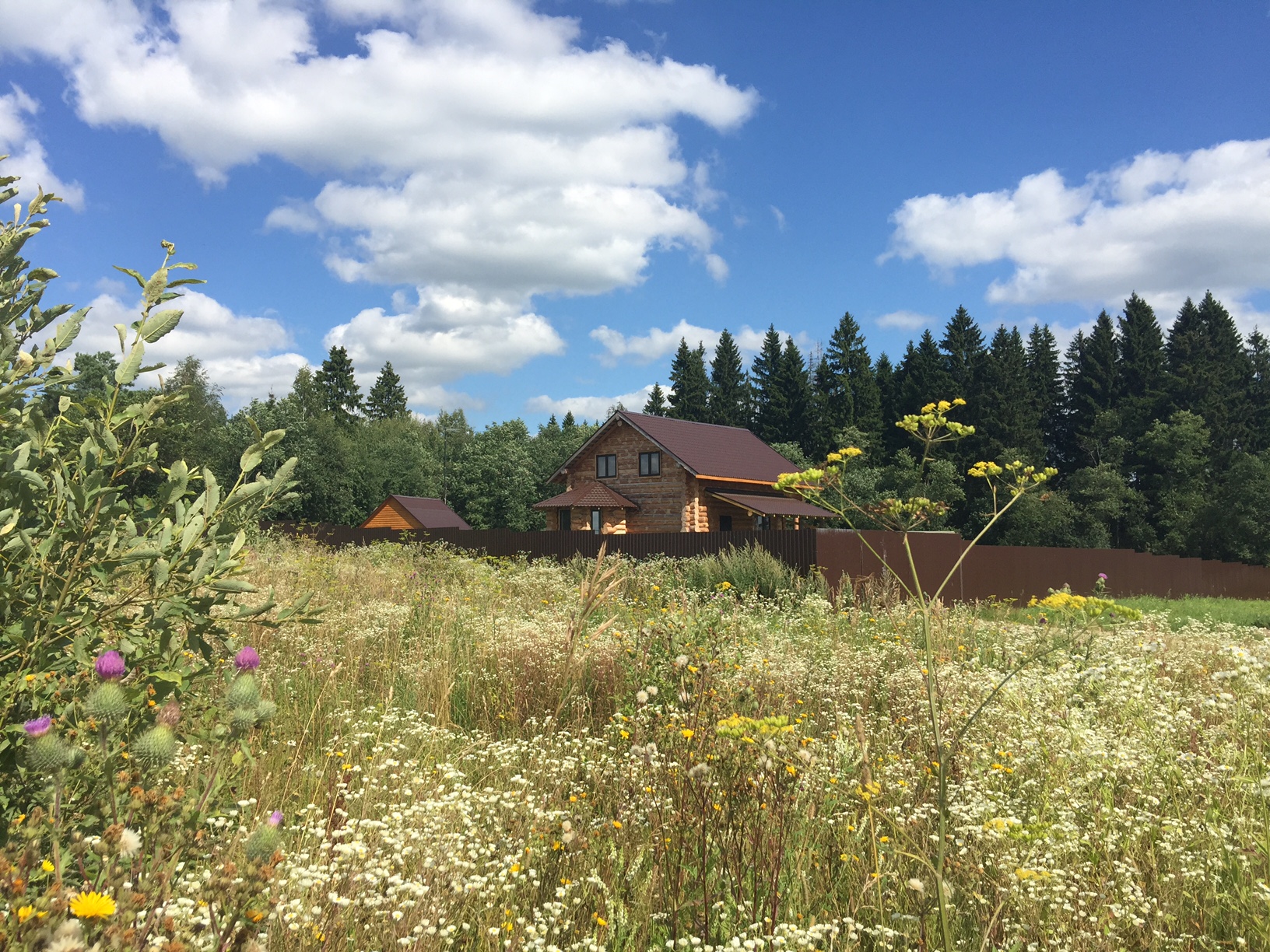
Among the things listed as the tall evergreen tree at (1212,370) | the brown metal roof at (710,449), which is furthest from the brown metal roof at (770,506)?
the tall evergreen tree at (1212,370)

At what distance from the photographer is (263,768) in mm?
3395

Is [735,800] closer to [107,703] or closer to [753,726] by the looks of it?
[753,726]

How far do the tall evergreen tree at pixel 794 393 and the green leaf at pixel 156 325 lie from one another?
51.5 metres

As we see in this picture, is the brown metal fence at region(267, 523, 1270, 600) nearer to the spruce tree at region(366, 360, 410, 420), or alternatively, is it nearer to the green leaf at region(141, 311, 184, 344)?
the green leaf at region(141, 311, 184, 344)

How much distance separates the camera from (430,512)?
135 feet

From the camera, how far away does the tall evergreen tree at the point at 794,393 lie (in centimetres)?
5259

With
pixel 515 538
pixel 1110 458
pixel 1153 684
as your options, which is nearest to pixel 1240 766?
pixel 1153 684

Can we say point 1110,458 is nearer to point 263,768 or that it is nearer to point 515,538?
point 515,538

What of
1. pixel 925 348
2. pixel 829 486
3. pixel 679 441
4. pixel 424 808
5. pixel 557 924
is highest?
pixel 925 348

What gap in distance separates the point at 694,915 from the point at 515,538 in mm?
19607

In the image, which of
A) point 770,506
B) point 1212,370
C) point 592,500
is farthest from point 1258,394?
point 592,500

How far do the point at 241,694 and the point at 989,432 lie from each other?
166ft

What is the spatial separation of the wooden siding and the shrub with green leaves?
3828cm

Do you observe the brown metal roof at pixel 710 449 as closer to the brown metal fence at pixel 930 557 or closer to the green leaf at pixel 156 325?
the brown metal fence at pixel 930 557
